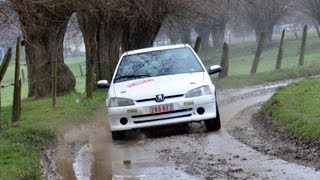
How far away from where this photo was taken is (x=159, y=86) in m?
11.3

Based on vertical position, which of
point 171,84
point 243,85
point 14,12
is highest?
point 14,12

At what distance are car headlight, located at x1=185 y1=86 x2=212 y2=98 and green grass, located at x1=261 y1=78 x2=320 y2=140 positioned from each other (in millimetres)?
1378

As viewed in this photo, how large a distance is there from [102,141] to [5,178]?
4.03 m

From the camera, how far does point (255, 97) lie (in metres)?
18.3

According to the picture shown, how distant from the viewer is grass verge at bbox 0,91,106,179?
852 cm

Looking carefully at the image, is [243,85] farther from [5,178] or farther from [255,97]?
[5,178]

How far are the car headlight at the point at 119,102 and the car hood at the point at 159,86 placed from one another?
66 mm

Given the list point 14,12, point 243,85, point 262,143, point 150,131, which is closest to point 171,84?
point 150,131

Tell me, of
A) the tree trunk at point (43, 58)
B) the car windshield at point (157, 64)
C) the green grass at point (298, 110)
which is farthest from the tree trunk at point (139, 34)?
the car windshield at point (157, 64)

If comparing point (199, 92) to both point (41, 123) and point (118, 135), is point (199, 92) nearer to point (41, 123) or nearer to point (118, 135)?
point (118, 135)

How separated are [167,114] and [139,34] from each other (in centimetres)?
1466

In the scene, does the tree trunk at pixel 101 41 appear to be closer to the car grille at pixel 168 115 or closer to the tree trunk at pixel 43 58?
the tree trunk at pixel 43 58

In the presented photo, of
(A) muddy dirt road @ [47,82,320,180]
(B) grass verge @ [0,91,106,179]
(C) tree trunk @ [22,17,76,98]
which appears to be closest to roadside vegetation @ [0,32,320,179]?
(B) grass verge @ [0,91,106,179]

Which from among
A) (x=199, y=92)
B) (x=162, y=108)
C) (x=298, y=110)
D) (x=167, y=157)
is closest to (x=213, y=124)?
(x=199, y=92)
